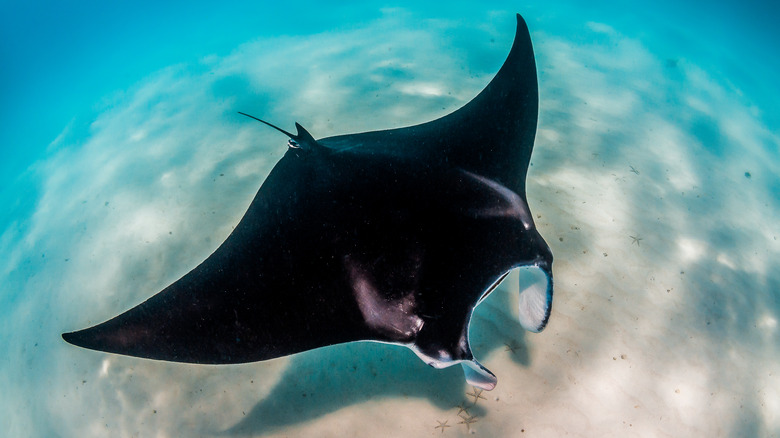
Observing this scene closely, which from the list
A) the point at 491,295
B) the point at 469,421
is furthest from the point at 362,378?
the point at 491,295

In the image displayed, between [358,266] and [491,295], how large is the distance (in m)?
2.68

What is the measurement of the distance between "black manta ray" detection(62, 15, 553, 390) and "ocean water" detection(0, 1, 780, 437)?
1.87 meters

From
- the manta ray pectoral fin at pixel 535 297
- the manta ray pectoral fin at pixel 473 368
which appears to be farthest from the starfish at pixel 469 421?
the manta ray pectoral fin at pixel 473 368

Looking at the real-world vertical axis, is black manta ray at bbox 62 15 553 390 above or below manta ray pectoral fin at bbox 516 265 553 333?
above

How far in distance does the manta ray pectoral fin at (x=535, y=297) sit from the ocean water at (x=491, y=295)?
1509mm

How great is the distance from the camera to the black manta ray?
231cm

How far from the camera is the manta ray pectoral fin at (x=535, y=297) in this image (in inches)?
102

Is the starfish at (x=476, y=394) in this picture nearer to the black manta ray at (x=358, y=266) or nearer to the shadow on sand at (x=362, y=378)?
the shadow on sand at (x=362, y=378)

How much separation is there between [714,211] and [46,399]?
10.9 meters

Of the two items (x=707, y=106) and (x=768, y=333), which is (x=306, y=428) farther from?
(x=707, y=106)

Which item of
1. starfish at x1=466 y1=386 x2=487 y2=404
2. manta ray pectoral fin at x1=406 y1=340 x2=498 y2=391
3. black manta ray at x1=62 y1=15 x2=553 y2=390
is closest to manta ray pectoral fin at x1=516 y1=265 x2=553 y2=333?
black manta ray at x1=62 y1=15 x2=553 y2=390

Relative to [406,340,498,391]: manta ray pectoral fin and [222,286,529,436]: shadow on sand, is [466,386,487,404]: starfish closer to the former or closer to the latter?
[222,286,529,436]: shadow on sand

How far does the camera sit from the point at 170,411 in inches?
169

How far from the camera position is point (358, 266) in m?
2.50
